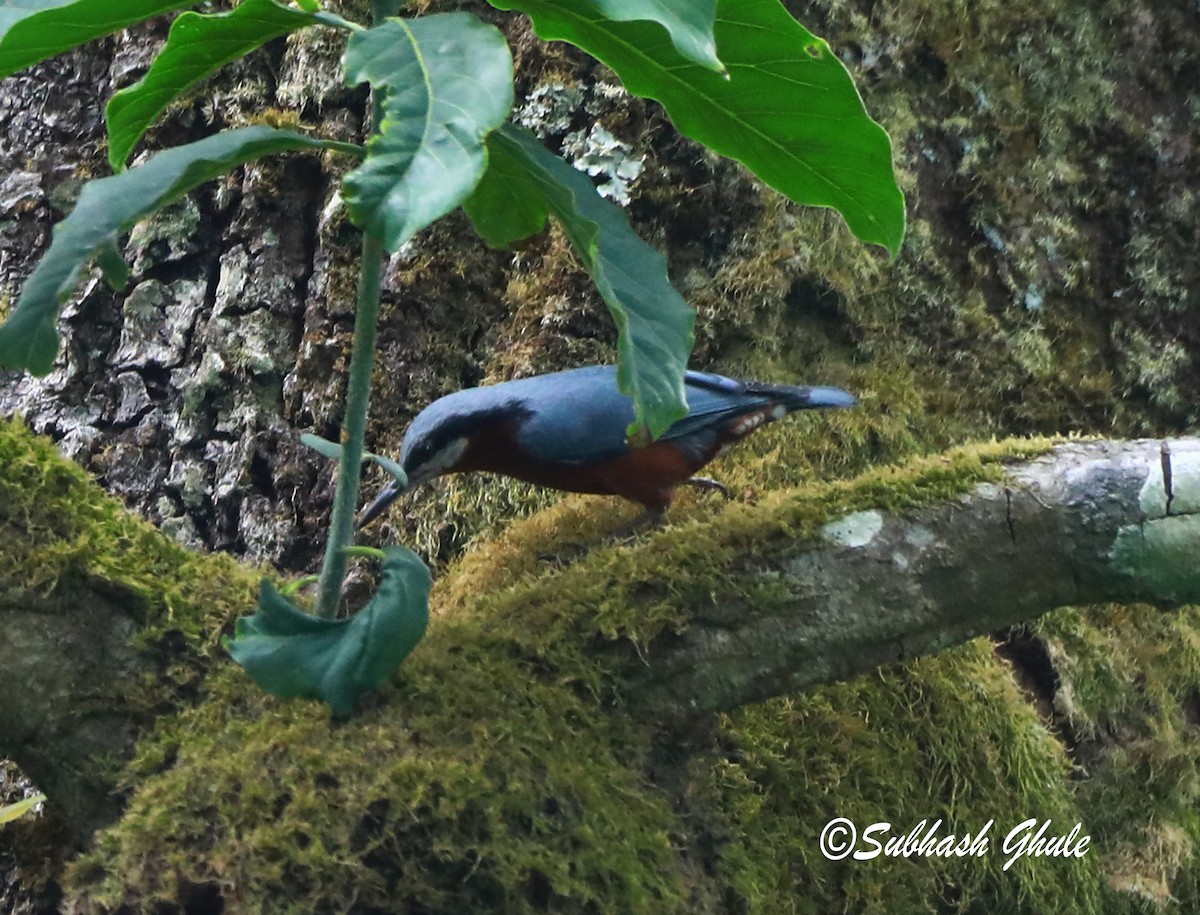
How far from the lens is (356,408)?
5.69 feet

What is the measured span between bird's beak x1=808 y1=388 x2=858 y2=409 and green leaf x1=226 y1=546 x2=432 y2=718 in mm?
1377

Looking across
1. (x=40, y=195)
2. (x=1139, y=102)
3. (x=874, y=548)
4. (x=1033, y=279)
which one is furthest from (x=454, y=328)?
(x=1139, y=102)

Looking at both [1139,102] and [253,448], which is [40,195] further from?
[1139,102]

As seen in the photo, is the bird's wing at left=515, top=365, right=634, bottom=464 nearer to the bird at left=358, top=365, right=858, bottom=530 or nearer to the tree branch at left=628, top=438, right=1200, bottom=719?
the bird at left=358, top=365, right=858, bottom=530

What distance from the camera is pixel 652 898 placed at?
1.75m

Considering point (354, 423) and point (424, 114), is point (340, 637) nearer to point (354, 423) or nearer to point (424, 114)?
point (354, 423)

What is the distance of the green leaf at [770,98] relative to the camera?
5.66ft

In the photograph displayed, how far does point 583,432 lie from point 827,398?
61cm

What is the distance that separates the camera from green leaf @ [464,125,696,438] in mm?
1544

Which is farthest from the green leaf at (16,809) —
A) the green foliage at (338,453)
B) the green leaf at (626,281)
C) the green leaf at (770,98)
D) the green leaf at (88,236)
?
the green leaf at (770,98)

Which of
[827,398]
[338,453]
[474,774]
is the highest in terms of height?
[338,453]

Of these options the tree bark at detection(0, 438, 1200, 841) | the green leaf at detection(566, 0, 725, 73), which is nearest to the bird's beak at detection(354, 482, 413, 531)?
the tree bark at detection(0, 438, 1200, 841)

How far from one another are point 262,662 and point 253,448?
1.29 m

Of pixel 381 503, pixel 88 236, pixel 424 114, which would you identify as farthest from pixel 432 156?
pixel 381 503
